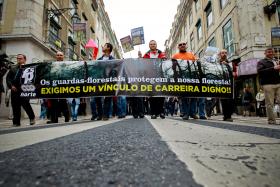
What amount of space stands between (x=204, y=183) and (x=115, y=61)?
542cm

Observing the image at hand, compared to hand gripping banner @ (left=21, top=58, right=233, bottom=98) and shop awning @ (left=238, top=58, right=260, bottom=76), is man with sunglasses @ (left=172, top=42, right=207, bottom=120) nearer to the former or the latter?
hand gripping banner @ (left=21, top=58, right=233, bottom=98)

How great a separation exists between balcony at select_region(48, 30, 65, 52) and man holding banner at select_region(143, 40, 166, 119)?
31.7 feet

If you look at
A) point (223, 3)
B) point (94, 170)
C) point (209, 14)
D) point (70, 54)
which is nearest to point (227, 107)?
point (94, 170)


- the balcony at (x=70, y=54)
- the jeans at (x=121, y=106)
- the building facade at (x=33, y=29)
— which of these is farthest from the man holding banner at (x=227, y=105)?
the balcony at (x=70, y=54)

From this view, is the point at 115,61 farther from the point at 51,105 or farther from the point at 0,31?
the point at 0,31

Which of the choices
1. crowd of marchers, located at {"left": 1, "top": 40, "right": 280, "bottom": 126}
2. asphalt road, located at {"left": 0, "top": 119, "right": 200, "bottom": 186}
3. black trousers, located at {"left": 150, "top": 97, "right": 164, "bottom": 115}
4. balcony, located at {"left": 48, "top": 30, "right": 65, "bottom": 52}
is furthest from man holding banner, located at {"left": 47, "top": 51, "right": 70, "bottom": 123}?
balcony, located at {"left": 48, "top": 30, "right": 65, "bottom": 52}

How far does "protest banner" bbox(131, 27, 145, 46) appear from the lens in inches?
383

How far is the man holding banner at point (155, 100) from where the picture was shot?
17.8ft

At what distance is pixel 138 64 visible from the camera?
5.77 metres

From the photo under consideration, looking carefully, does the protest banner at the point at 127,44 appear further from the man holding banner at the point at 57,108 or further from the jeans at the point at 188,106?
the jeans at the point at 188,106

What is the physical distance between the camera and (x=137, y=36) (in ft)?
32.2

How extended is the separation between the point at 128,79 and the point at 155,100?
0.83 metres

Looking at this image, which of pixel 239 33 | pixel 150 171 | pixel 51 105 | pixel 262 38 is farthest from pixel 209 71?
pixel 239 33

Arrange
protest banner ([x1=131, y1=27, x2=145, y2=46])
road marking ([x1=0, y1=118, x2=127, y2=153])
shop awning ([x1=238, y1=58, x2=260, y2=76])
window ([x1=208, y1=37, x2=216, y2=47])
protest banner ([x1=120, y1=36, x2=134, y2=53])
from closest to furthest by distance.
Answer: road marking ([x1=0, y1=118, x2=127, y2=153])
protest banner ([x1=131, y1=27, x2=145, y2=46])
protest banner ([x1=120, y1=36, x2=134, y2=53])
shop awning ([x1=238, y1=58, x2=260, y2=76])
window ([x1=208, y1=37, x2=216, y2=47])
